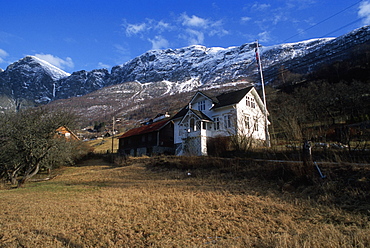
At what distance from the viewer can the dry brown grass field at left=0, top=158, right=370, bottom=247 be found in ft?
19.7

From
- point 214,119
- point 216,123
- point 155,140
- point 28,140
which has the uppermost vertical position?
point 214,119

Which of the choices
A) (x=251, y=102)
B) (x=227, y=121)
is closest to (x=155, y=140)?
(x=227, y=121)

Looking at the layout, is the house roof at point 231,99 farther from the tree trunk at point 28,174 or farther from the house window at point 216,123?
the tree trunk at point 28,174

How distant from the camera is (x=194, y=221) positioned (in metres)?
7.66

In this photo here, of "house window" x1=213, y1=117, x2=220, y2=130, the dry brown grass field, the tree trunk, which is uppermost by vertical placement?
"house window" x1=213, y1=117, x2=220, y2=130

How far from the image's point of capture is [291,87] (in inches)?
2662

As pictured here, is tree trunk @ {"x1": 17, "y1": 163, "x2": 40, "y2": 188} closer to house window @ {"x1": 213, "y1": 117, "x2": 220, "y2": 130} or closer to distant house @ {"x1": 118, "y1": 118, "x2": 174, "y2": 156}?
distant house @ {"x1": 118, "y1": 118, "x2": 174, "y2": 156}

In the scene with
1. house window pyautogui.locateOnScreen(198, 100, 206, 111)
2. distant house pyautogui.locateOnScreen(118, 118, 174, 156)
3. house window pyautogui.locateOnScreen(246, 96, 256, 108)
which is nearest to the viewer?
house window pyautogui.locateOnScreen(246, 96, 256, 108)

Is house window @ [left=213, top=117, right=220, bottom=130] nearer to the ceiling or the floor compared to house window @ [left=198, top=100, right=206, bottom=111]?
nearer to the floor

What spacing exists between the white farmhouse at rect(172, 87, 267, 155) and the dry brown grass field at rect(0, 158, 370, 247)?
16696mm

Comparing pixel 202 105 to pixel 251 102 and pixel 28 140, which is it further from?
pixel 28 140

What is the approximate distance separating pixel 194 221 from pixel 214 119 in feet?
78.7

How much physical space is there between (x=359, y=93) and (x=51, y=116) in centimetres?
4558

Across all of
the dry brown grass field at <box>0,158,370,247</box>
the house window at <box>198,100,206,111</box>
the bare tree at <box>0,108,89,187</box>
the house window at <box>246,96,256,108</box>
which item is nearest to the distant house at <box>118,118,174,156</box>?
the house window at <box>198,100,206,111</box>
